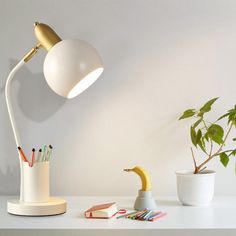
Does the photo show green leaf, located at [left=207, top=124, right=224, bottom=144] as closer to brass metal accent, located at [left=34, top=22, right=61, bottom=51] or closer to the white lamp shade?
the white lamp shade

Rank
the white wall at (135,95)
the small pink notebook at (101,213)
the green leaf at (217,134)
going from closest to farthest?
the small pink notebook at (101,213), the green leaf at (217,134), the white wall at (135,95)

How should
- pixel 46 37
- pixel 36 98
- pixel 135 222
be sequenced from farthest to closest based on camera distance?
pixel 36 98 < pixel 46 37 < pixel 135 222

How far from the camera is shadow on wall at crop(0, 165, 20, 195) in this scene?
5.39ft

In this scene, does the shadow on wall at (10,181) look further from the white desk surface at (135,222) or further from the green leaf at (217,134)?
the green leaf at (217,134)

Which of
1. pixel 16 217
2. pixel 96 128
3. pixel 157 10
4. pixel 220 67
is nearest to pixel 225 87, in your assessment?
pixel 220 67

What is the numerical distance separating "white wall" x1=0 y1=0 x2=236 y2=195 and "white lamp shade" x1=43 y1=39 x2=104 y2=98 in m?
0.36

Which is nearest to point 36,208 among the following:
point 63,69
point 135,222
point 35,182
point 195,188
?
point 35,182

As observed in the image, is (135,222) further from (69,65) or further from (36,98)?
(36,98)

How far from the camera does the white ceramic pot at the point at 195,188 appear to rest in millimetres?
1438

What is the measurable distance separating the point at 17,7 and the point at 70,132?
18.5 inches

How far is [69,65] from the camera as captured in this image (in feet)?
4.10

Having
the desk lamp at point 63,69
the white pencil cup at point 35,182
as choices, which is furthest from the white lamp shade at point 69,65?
the white pencil cup at point 35,182

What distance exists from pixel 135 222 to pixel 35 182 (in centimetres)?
31

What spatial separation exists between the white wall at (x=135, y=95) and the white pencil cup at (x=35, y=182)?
313 mm
